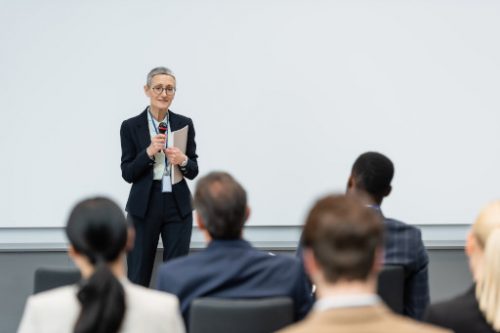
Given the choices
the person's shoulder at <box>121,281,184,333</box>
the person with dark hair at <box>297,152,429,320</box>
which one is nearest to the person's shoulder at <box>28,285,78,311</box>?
the person's shoulder at <box>121,281,184,333</box>

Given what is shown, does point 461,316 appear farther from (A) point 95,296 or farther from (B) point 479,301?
(A) point 95,296

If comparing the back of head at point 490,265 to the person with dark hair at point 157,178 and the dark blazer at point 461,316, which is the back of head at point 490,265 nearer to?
the dark blazer at point 461,316

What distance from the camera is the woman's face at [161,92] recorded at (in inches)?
161

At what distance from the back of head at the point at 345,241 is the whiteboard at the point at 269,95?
3358 millimetres

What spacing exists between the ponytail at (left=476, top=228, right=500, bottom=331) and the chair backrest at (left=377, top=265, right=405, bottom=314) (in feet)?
2.81

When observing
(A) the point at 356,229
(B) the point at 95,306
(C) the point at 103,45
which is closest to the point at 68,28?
(C) the point at 103,45

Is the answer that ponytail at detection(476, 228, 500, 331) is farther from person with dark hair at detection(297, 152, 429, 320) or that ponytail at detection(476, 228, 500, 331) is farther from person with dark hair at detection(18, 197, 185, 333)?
person with dark hair at detection(297, 152, 429, 320)

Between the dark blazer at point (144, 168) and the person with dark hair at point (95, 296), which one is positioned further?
the dark blazer at point (144, 168)

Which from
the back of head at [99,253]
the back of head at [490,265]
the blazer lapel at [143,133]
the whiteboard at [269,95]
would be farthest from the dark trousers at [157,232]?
the back of head at [490,265]

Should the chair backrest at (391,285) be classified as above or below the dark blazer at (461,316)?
below

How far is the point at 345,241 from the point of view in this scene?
4.48 ft

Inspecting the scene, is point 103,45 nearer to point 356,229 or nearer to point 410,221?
point 410,221

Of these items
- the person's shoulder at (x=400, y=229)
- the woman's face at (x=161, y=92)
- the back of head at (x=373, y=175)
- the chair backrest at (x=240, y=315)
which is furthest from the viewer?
the woman's face at (x=161, y=92)

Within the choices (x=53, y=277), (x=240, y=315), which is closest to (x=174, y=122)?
(x=53, y=277)
